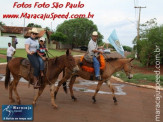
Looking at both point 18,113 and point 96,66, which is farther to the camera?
point 96,66

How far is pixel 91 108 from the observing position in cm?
704

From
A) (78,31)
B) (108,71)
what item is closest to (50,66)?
(108,71)

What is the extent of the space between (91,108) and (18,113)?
2.51 meters

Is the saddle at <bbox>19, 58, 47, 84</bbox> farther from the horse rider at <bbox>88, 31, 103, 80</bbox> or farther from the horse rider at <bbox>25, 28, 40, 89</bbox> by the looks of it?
the horse rider at <bbox>88, 31, 103, 80</bbox>

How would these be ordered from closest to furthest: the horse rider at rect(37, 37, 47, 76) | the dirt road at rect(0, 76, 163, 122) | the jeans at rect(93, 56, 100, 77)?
1. the dirt road at rect(0, 76, 163, 122)
2. the horse rider at rect(37, 37, 47, 76)
3. the jeans at rect(93, 56, 100, 77)

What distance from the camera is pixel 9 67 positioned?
7348 mm

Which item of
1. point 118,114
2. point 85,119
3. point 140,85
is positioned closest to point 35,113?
point 85,119

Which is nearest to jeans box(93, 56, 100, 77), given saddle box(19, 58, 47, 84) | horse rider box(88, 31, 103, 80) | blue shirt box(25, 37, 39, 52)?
horse rider box(88, 31, 103, 80)

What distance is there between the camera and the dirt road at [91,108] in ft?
19.6

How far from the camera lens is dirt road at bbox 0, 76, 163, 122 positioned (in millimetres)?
5964

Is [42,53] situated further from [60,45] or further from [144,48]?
[60,45]

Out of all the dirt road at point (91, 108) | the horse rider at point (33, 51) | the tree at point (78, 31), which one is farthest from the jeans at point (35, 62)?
the tree at point (78, 31)

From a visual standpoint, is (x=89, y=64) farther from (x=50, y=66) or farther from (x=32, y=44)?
(x=32, y=44)

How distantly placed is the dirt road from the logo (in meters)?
0.26
